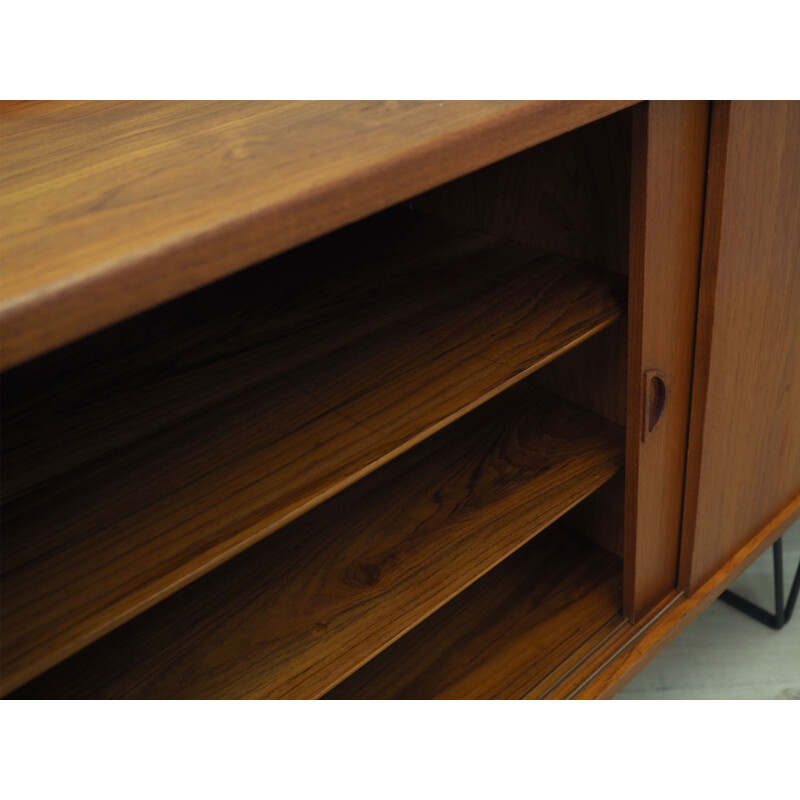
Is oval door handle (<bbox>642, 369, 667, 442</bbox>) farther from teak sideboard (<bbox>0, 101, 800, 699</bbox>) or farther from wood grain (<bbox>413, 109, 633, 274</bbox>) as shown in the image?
wood grain (<bbox>413, 109, 633, 274</bbox>)

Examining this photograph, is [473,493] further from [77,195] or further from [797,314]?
[77,195]

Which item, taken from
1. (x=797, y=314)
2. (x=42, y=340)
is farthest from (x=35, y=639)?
(x=797, y=314)

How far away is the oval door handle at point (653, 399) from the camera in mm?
806

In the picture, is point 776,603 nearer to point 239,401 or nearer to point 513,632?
point 513,632

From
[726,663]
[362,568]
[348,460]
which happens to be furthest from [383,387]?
[726,663]

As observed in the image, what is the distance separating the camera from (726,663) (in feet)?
4.10

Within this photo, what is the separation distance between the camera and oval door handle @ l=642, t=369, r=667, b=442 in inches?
31.7

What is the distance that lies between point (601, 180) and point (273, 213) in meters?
0.44

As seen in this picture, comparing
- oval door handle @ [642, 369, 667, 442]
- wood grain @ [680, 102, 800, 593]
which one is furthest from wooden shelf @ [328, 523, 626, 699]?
oval door handle @ [642, 369, 667, 442]

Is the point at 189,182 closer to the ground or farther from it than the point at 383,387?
Answer: farther from it

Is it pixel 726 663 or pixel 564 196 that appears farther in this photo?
pixel 726 663

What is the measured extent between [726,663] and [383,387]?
81 cm

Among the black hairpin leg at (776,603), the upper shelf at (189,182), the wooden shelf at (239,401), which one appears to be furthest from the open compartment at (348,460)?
the black hairpin leg at (776,603)

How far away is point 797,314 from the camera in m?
0.93
